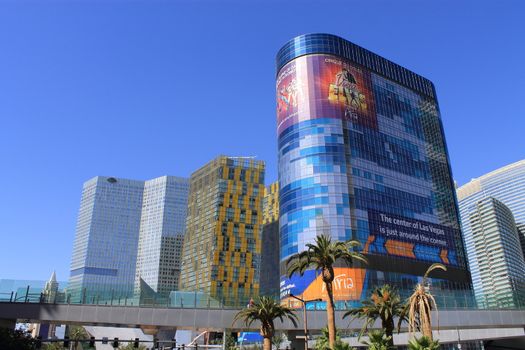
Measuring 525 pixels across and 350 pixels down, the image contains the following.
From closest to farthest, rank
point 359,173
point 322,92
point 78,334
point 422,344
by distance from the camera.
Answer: point 422,344, point 359,173, point 322,92, point 78,334

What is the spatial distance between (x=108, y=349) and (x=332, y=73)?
102 metres

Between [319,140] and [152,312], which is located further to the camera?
[319,140]

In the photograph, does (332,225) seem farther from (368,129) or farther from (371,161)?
(368,129)

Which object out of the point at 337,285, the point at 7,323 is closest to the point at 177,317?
the point at 7,323

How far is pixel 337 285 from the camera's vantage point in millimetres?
113812

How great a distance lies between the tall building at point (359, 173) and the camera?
122 meters

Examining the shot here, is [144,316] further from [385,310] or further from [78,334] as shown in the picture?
[78,334]

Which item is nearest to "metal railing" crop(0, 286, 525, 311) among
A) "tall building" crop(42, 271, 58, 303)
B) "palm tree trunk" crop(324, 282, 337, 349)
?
"tall building" crop(42, 271, 58, 303)

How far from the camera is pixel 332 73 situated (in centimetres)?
13638

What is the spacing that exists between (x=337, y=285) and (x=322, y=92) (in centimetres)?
5422

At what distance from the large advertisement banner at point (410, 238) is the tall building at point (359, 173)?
311 millimetres

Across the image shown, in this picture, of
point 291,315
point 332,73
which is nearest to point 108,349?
point 291,315

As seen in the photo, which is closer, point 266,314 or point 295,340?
point 266,314

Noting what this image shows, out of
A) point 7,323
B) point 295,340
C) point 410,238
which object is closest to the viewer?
point 7,323
